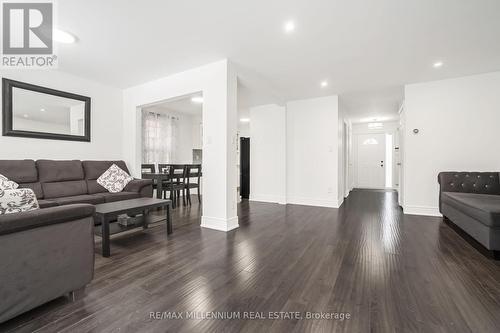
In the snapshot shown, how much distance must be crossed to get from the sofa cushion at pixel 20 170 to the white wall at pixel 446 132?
643cm

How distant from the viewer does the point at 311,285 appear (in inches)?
69.2

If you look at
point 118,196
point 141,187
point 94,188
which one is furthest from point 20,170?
point 141,187

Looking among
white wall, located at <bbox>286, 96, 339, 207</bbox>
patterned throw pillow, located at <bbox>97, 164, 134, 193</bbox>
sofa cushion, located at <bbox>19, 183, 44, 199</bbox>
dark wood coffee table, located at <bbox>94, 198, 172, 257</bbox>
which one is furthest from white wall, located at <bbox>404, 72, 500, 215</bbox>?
sofa cushion, located at <bbox>19, 183, 44, 199</bbox>

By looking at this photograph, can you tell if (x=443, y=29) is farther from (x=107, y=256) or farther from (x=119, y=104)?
(x=119, y=104)

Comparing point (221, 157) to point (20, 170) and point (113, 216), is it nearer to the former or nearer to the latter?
point (113, 216)

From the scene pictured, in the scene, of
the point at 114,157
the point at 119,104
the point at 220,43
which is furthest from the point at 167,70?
the point at 114,157

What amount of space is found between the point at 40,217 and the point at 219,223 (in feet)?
7.15

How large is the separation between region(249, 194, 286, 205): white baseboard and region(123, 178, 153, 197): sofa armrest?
8.93 ft

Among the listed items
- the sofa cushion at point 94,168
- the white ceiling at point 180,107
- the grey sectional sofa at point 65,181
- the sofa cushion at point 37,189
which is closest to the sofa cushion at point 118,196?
the grey sectional sofa at point 65,181

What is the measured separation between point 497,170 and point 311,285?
170 inches

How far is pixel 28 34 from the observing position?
8.44 feet

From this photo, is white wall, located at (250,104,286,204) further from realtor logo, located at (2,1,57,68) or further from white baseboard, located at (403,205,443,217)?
realtor logo, located at (2,1,57,68)

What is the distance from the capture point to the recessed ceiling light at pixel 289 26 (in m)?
2.37

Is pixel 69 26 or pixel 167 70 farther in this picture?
pixel 167 70
